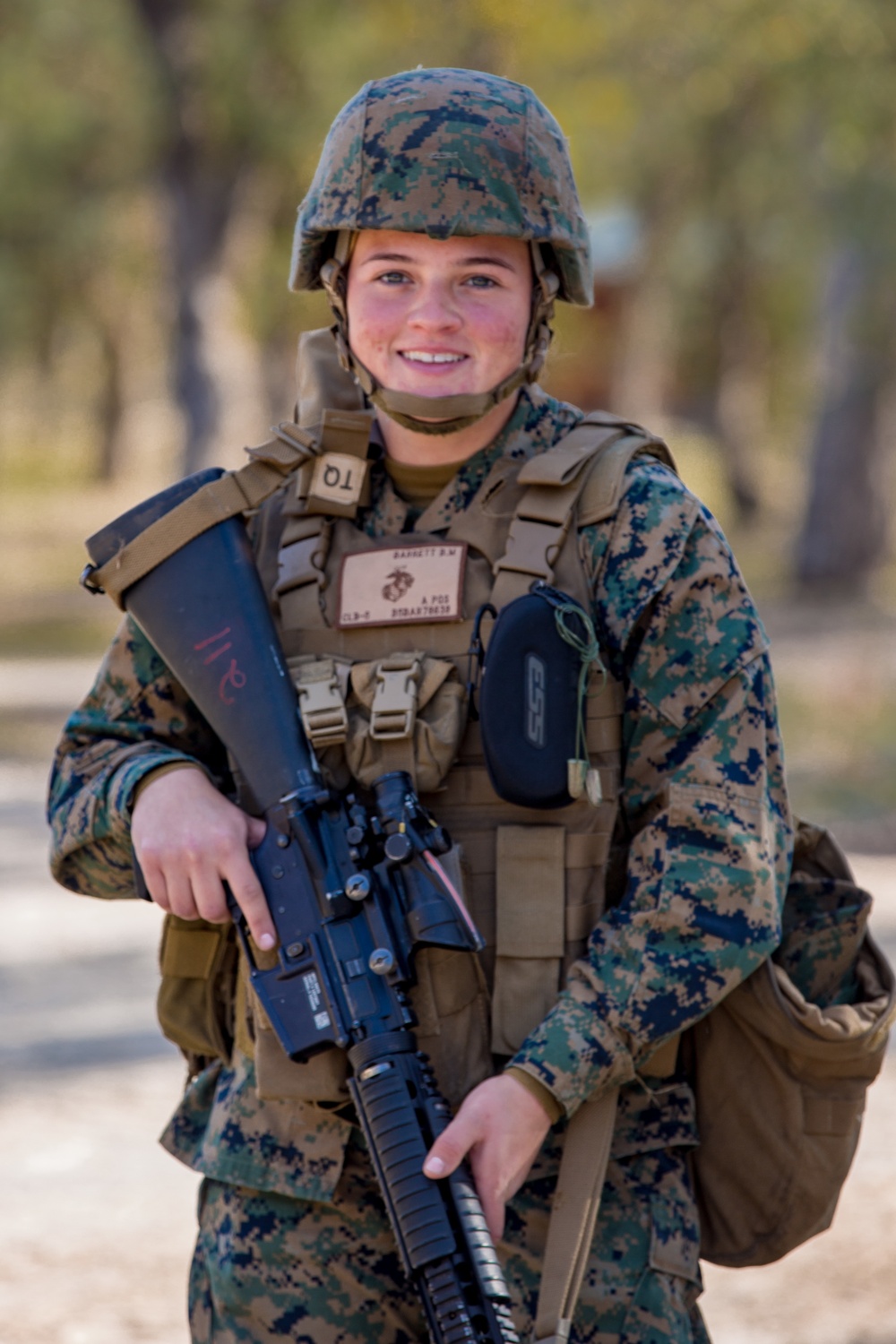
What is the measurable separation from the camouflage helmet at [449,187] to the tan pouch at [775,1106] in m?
0.90

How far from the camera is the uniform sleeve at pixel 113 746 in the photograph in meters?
2.42

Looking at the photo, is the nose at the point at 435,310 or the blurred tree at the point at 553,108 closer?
the nose at the point at 435,310

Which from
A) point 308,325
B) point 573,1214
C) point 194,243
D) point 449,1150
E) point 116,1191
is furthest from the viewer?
point 308,325

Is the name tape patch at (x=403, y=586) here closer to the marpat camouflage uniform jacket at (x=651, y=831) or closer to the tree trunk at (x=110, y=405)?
the marpat camouflage uniform jacket at (x=651, y=831)

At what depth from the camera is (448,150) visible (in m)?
2.41

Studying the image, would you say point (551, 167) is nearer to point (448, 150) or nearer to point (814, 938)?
point (448, 150)

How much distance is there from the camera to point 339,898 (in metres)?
2.19

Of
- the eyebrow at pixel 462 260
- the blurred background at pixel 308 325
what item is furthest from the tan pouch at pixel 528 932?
the blurred background at pixel 308 325

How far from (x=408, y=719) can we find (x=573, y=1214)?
0.65 meters

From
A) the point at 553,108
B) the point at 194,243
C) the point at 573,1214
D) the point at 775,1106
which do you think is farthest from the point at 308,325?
the point at 573,1214

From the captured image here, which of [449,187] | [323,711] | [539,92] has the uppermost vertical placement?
Answer: [539,92]

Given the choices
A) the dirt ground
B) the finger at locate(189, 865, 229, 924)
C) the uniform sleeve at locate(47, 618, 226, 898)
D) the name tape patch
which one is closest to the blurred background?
the dirt ground

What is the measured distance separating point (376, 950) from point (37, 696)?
10226 mm

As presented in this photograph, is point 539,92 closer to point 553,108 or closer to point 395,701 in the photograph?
point 553,108
